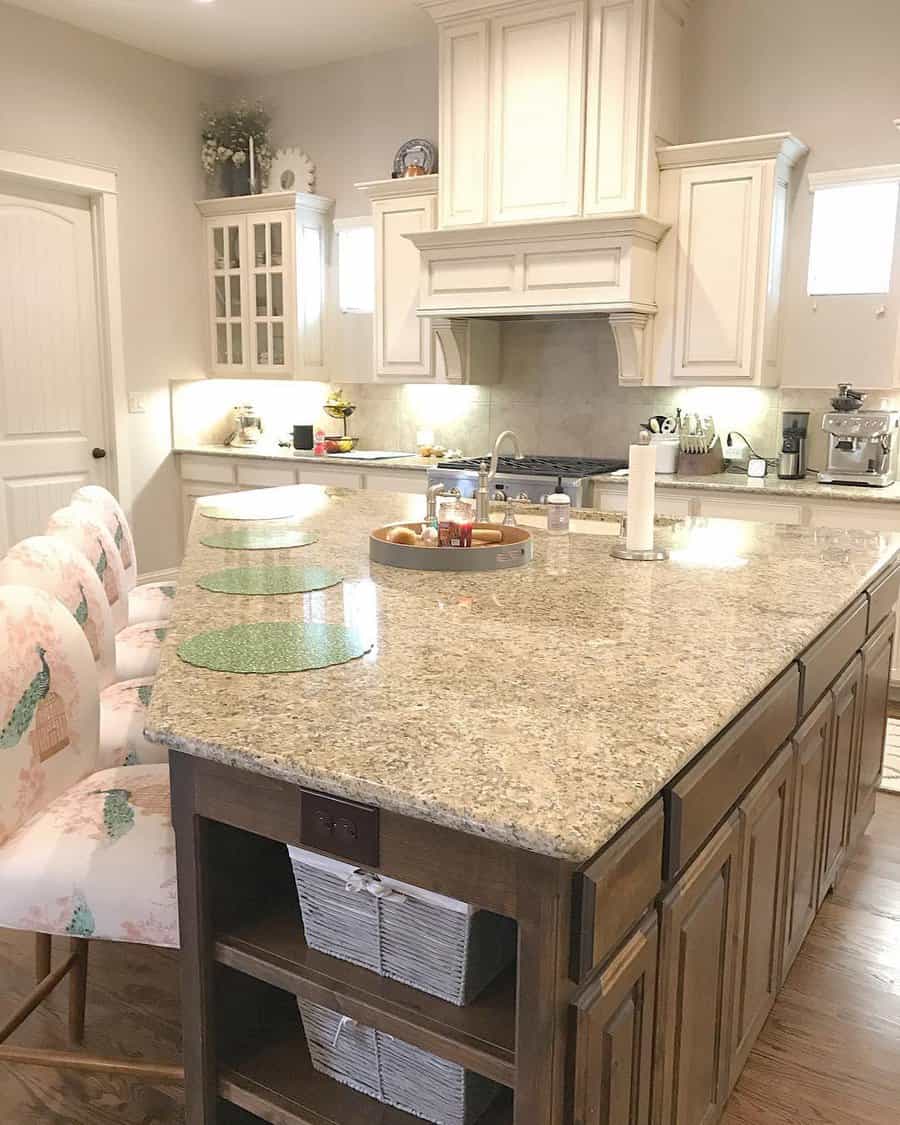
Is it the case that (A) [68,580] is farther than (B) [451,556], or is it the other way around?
(B) [451,556]

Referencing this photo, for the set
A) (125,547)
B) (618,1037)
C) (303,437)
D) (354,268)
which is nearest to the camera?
(618,1037)

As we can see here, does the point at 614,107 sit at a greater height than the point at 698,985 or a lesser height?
greater

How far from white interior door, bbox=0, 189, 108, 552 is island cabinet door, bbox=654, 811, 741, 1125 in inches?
171

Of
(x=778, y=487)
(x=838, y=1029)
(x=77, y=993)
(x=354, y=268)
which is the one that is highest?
(x=354, y=268)

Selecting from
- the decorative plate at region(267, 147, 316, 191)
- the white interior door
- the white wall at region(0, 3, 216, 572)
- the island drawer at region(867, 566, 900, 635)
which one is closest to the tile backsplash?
the white wall at region(0, 3, 216, 572)

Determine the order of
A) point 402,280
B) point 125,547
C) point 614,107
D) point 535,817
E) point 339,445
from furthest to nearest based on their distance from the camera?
point 339,445 < point 402,280 < point 614,107 < point 125,547 < point 535,817

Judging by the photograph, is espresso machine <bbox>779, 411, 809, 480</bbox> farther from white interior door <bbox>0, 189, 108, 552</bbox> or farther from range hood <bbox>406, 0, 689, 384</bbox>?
white interior door <bbox>0, 189, 108, 552</bbox>

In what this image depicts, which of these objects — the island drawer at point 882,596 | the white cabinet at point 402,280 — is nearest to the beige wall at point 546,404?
the white cabinet at point 402,280

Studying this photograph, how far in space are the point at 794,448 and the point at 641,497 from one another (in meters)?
2.22

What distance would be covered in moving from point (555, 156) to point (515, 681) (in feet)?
11.7

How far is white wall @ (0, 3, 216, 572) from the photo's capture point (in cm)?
487

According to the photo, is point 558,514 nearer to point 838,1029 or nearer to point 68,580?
point 68,580

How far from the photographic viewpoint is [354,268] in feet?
19.0

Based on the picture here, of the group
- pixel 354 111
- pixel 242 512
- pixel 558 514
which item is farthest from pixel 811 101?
pixel 242 512
